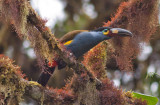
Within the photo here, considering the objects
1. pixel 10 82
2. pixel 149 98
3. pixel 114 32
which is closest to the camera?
pixel 10 82

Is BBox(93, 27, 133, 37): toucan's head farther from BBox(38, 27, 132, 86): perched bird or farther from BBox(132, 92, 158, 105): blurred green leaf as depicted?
BBox(132, 92, 158, 105): blurred green leaf

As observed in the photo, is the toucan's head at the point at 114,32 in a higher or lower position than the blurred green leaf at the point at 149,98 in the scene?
higher

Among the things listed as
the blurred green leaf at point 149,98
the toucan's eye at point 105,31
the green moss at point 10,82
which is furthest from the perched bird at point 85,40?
the green moss at point 10,82

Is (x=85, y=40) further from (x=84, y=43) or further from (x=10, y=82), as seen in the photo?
(x=10, y=82)

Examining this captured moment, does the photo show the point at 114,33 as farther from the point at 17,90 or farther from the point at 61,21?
the point at 61,21

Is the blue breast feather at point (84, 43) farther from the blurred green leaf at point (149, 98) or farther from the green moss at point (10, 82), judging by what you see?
the green moss at point (10, 82)

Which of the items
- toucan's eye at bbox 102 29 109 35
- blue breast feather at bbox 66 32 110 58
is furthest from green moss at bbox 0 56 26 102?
toucan's eye at bbox 102 29 109 35

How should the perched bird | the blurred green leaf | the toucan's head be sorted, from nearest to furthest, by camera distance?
the blurred green leaf, the toucan's head, the perched bird

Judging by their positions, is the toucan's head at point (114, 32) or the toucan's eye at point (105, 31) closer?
the toucan's head at point (114, 32)

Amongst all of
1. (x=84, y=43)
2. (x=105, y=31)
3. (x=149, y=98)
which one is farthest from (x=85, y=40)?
(x=149, y=98)

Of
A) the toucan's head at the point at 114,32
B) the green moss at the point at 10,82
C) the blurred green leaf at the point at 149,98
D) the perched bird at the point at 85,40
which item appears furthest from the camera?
the perched bird at the point at 85,40

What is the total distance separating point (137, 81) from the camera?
242 inches

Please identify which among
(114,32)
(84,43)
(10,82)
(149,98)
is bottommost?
(10,82)

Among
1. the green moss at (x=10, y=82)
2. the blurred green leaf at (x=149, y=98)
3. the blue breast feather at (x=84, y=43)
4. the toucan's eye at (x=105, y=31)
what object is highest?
the toucan's eye at (x=105, y=31)
